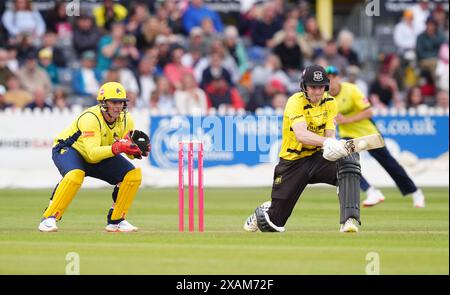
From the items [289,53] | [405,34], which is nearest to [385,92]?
[289,53]

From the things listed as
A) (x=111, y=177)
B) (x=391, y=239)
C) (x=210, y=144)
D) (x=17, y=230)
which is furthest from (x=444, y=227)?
(x=210, y=144)

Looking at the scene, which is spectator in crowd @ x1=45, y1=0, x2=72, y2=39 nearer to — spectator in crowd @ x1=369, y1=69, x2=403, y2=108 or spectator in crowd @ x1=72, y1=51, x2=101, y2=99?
spectator in crowd @ x1=72, y1=51, x2=101, y2=99

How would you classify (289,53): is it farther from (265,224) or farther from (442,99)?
(265,224)

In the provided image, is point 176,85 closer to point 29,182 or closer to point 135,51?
point 135,51

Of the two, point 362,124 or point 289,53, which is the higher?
point 289,53

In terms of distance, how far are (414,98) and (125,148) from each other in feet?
44.7

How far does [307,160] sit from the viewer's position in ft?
41.8

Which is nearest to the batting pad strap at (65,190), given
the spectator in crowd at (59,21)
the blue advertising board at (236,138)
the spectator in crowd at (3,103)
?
the blue advertising board at (236,138)

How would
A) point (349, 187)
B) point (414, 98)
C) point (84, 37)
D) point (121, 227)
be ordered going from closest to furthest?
point (349, 187), point (121, 227), point (414, 98), point (84, 37)

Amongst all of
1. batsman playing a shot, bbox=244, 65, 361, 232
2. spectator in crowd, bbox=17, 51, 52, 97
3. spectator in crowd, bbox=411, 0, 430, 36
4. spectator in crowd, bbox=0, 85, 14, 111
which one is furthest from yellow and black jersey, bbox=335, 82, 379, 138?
spectator in crowd, bbox=411, 0, 430, 36

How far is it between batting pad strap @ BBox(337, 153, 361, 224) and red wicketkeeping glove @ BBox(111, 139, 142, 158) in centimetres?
222

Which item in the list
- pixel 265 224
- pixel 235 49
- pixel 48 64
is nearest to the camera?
pixel 265 224

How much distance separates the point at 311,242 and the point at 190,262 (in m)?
1.84

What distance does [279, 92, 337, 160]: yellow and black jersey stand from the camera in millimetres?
12672
